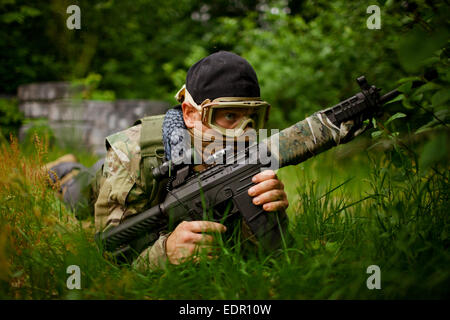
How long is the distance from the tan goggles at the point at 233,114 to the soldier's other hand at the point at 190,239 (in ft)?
1.42

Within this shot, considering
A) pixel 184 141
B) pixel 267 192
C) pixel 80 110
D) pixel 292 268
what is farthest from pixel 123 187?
pixel 80 110

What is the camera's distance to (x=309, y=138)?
1.66 m

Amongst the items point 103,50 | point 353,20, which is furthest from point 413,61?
point 103,50

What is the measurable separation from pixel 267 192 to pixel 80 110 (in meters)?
4.52

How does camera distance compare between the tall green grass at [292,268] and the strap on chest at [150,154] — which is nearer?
the tall green grass at [292,268]

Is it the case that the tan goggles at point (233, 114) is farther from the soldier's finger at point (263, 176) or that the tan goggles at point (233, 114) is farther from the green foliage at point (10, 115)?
the green foliage at point (10, 115)

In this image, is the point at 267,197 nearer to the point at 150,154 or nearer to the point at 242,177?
A: the point at 242,177

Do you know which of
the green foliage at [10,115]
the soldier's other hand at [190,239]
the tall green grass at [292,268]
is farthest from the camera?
the green foliage at [10,115]

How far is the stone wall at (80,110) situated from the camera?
532 cm

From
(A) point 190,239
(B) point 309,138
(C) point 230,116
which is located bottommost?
(A) point 190,239

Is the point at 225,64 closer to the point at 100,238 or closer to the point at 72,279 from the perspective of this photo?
the point at 100,238

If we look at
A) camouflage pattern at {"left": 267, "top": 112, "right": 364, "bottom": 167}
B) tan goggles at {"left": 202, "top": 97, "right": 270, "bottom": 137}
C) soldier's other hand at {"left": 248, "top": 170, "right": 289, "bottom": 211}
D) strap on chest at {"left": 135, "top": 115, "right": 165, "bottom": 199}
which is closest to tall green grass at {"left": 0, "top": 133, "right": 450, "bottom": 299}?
soldier's other hand at {"left": 248, "top": 170, "right": 289, "bottom": 211}

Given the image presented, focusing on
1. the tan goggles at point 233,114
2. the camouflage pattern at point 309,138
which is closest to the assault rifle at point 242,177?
the camouflage pattern at point 309,138

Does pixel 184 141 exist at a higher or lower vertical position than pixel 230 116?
lower
